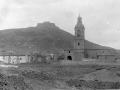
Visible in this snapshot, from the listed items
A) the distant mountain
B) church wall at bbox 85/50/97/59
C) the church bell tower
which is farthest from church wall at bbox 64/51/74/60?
the distant mountain

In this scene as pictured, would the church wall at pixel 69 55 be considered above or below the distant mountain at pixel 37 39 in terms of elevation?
below

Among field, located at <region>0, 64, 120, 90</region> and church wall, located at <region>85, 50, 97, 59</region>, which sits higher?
church wall, located at <region>85, 50, 97, 59</region>

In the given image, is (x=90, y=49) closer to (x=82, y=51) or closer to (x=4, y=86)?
(x=82, y=51)

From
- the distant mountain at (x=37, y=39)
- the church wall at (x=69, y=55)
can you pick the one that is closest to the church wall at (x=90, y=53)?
the church wall at (x=69, y=55)

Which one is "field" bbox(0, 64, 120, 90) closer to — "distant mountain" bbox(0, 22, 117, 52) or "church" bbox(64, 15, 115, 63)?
"church" bbox(64, 15, 115, 63)

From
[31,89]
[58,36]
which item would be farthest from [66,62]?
[58,36]

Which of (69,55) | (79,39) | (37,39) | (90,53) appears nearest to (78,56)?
(69,55)

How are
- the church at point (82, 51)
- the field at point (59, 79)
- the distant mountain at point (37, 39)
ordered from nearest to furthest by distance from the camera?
the field at point (59, 79), the church at point (82, 51), the distant mountain at point (37, 39)

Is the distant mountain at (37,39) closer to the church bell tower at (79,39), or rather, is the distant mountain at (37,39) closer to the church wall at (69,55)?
the church wall at (69,55)
